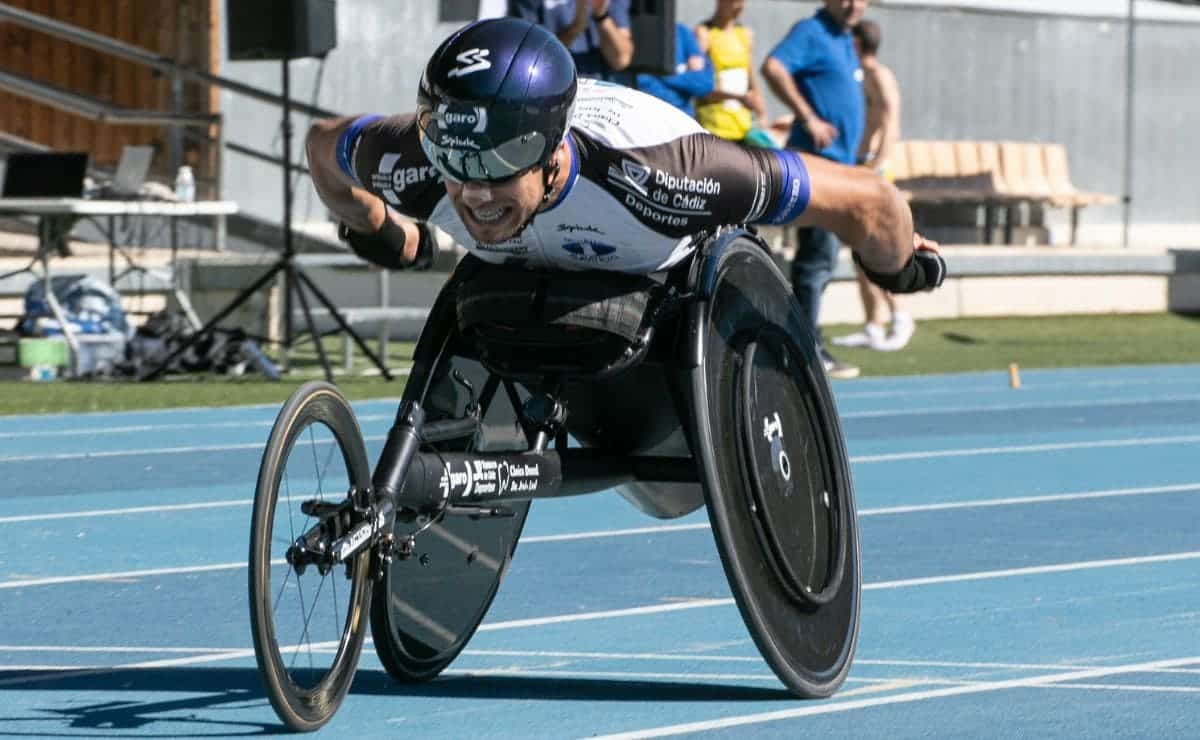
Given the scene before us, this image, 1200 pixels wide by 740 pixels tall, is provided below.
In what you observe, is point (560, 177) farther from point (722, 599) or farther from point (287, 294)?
point (287, 294)

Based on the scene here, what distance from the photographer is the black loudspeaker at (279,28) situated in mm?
13648

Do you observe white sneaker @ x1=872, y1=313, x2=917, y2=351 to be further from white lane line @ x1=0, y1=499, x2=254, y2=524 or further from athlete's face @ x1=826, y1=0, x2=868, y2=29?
white lane line @ x1=0, y1=499, x2=254, y2=524

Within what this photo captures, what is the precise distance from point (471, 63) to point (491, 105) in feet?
0.30

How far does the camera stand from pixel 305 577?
4.85 metres

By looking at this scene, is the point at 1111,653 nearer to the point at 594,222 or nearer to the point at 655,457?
the point at 655,457

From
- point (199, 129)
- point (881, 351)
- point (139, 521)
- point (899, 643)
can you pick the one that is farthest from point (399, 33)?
point (899, 643)

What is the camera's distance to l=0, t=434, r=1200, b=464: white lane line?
407 inches

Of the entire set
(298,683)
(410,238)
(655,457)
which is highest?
(410,238)

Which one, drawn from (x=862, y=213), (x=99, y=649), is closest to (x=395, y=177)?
(x=862, y=213)

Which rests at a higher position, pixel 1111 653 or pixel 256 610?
pixel 256 610

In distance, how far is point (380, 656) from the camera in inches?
208

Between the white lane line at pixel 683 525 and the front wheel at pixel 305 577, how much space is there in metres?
2.82

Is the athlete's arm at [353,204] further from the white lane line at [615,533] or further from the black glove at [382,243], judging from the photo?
the white lane line at [615,533]

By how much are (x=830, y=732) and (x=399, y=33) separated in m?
16.4
